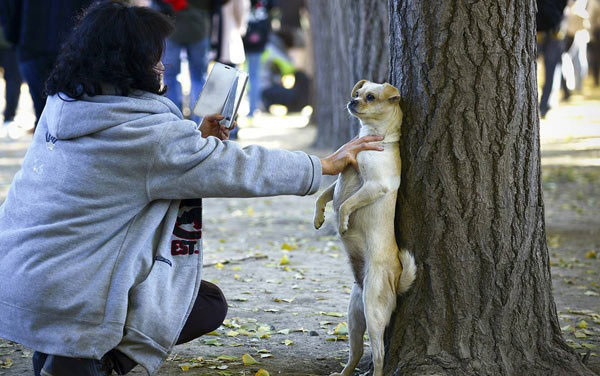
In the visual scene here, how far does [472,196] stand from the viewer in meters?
3.10

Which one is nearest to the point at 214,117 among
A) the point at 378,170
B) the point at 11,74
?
the point at 378,170

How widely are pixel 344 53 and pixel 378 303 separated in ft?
16.0

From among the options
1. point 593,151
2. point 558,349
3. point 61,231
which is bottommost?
point 593,151

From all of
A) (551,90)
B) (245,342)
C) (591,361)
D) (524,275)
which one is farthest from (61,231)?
(551,90)

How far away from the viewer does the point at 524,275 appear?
125 inches

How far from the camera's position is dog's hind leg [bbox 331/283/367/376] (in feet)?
10.8

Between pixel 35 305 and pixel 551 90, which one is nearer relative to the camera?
pixel 35 305

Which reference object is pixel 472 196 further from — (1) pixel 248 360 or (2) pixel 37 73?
(2) pixel 37 73

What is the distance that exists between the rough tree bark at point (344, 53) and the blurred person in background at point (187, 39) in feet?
4.43

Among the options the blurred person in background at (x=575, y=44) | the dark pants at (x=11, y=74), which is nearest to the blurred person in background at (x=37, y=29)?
the dark pants at (x=11, y=74)

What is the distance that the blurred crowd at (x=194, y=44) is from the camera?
605 centimetres

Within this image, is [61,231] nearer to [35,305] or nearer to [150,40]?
[35,305]

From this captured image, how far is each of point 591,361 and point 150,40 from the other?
7.32 feet

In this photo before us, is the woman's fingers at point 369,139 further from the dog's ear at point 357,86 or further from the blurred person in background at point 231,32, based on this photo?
the blurred person in background at point 231,32
